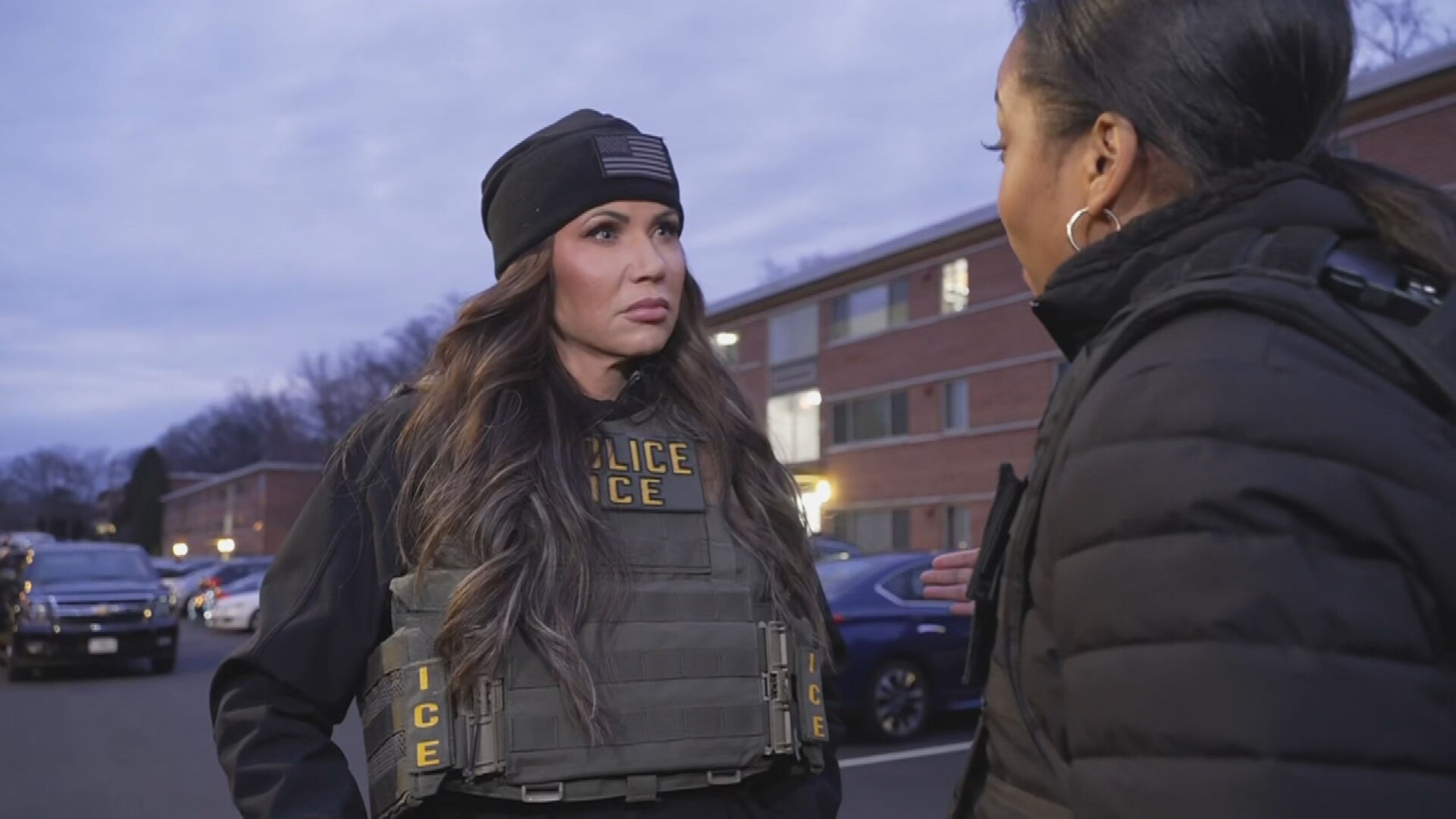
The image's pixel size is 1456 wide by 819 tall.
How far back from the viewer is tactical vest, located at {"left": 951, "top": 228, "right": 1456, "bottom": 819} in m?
1.09

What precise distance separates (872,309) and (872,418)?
3054mm

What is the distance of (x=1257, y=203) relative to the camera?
1.25 metres

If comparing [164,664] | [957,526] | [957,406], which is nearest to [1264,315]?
[164,664]

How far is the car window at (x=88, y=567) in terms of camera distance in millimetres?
17391

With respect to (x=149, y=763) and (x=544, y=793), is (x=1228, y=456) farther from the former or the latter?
(x=149, y=763)

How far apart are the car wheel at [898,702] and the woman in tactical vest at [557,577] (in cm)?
787

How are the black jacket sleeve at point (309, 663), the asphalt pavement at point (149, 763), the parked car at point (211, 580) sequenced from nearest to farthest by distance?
the black jacket sleeve at point (309, 663) < the asphalt pavement at point (149, 763) < the parked car at point (211, 580)

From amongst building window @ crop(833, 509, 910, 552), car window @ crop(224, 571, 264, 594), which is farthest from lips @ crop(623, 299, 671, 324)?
building window @ crop(833, 509, 910, 552)

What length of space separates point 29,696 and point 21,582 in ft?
7.87

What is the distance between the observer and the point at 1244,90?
1.28m

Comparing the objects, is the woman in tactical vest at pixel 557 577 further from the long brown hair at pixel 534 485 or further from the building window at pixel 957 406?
the building window at pixel 957 406

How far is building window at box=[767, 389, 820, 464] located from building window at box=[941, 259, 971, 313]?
6.47 m

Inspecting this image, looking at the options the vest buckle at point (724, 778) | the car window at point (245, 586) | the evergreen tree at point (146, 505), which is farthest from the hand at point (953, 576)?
the evergreen tree at point (146, 505)

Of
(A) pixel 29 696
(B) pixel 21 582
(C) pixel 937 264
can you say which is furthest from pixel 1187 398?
(C) pixel 937 264
